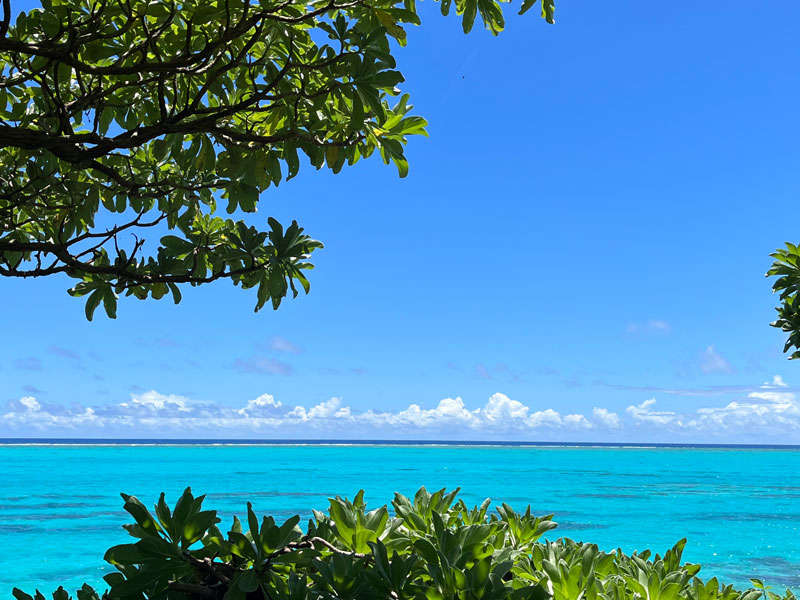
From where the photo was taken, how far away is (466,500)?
2580 cm

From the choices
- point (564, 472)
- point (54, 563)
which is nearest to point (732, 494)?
point (564, 472)

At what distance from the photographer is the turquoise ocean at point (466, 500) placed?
15344 millimetres

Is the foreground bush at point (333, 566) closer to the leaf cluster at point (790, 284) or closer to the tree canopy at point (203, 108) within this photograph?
the tree canopy at point (203, 108)

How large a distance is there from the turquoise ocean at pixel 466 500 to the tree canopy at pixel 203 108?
35.4ft

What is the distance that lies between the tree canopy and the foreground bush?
1249 millimetres

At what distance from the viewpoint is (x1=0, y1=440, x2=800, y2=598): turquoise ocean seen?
15.3 meters

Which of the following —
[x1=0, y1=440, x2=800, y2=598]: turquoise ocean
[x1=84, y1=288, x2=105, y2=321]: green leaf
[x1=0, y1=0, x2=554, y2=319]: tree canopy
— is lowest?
[x1=0, y1=440, x2=800, y2=598]: turquoise ocean

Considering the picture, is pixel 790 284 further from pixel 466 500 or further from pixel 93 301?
pixel 466 500

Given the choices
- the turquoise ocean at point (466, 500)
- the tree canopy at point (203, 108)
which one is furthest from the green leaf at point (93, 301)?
the turquoise ocean at point (466, 500)

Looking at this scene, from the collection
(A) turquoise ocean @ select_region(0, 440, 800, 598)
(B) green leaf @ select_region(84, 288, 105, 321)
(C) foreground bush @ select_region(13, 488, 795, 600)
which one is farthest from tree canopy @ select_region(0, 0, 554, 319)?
(A) turquoise ocean @ select_region(0, 440, 800, 598)

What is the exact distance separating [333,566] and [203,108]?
76.1 inches

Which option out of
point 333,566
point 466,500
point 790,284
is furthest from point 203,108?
point 466,500

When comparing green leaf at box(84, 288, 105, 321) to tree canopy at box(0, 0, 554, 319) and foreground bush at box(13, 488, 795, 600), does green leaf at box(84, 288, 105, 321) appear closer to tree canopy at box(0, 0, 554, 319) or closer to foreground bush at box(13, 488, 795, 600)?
tree canopy at box(0, 0, 554, 319)

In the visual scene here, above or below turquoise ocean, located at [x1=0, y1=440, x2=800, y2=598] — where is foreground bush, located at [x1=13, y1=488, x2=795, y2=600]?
above
